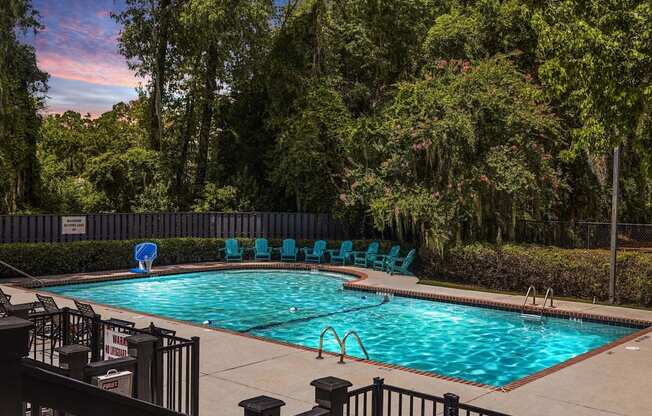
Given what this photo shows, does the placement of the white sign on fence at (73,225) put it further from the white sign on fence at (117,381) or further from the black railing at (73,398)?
the black railing at (73,398)

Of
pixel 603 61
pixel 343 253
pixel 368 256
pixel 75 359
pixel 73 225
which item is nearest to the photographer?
pixel 75 359

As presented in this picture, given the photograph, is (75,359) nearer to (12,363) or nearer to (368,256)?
(12,363)

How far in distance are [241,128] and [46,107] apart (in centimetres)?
870

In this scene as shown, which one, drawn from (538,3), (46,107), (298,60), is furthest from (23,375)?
(46,107)

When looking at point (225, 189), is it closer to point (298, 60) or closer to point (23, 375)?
point (298, 60)

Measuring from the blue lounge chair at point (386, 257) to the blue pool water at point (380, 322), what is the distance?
2.23 metres

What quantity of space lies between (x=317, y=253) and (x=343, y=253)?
3.37 feet

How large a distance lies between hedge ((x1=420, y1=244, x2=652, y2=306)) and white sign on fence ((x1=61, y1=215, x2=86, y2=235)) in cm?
1179

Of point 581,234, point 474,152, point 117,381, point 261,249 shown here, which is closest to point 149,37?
point 261,249

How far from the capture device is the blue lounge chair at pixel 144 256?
2111 centimetres

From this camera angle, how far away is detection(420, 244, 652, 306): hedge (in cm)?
1606

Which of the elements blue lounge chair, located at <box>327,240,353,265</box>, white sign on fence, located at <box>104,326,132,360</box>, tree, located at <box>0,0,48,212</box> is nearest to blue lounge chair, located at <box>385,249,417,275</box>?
blue lounge chair, located at <box>327,240,353,265</box>

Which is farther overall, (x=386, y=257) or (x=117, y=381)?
(x=386, y=257)

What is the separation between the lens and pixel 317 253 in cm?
2458
